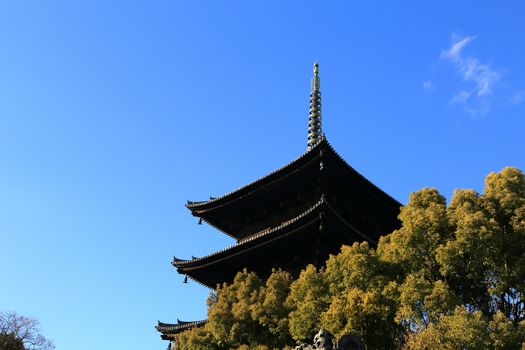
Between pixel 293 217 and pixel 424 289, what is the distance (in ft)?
39.5

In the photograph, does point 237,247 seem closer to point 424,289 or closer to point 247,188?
point 247,188

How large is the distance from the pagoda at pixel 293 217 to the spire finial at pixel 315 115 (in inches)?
322

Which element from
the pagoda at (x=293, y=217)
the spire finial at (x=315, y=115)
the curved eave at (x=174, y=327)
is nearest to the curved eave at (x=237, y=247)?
the pagoda at (x=293, y=217)

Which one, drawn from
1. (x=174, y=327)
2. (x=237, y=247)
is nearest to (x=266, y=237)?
(x=237, y=247)

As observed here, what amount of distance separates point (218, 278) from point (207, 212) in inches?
146

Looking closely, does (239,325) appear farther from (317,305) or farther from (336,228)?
(336,228)

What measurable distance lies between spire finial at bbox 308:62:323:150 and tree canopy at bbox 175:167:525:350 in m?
17.4

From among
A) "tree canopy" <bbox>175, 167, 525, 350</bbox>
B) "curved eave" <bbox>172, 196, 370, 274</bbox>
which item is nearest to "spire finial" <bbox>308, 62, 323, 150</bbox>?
"curved eave" <bbox>172, 196, 370, 274</bbox>

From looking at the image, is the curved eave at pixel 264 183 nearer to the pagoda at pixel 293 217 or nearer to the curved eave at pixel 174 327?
the pagoda at pixel 293 217

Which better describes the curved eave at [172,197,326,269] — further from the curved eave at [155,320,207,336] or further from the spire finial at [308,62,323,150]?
the spire finial at [308,62,323,150]

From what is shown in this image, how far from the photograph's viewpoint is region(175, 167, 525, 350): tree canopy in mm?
14062

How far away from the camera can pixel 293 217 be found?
86.8 ft

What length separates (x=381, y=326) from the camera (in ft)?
53.9

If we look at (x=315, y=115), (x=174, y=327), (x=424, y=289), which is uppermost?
(x=315, y=115)
